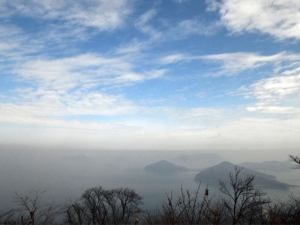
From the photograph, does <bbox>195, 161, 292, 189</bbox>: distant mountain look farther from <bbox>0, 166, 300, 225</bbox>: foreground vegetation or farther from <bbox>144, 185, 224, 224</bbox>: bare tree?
<bbox>144, 185, 224, 224</bbox>: bare tree

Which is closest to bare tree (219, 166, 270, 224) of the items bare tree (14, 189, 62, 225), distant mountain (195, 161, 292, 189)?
bare tree (14, 189, 62, 225)

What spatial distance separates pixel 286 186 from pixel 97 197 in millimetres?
120004

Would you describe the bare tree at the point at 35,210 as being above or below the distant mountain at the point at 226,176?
above

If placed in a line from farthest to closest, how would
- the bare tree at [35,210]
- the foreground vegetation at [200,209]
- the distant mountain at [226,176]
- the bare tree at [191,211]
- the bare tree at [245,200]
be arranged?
the distant mountain at [226,176] < the bare tree at [245,200] < the bare tree at [35,210] < the foreground vegetation at [200,209] < the bare tree at [191,211]

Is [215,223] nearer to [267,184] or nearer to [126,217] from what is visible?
[126,217]

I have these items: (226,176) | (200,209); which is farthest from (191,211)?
(226,176)

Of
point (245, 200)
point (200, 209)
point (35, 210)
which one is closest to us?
point (200, 209)

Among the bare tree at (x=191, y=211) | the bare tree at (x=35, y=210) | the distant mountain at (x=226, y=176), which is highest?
the bare tree at (x=191, y=211)

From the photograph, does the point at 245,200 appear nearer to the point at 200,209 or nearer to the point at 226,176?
the point at 200,209

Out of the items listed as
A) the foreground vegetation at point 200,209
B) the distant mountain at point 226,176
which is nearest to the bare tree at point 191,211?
the foreground vegetation at point 200,209

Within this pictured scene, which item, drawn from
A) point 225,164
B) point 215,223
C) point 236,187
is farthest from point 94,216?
point 225,164

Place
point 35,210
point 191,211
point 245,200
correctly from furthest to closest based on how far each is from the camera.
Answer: point 35,210
point 245,200
point 191,211

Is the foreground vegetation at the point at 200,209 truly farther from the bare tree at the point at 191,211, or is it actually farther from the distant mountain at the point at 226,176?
the distant mountain at the point at 226,176

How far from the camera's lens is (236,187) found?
11.4 metres
